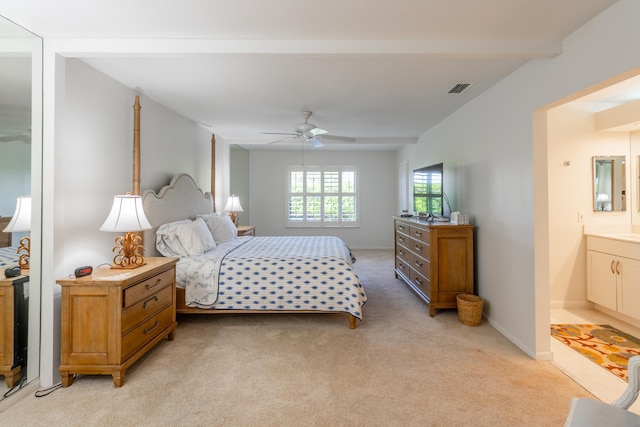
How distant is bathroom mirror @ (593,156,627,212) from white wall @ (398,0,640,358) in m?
0.60

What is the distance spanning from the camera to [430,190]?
4387 millimetres

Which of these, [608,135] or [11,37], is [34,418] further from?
[608,135]

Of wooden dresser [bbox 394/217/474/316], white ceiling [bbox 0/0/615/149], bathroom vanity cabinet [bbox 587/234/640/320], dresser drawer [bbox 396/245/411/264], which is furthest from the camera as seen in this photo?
dresser drawer [bbox 396/245/411/264]

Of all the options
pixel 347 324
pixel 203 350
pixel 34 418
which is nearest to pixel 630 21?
pixel 347 324

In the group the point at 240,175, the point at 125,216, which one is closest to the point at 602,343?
the point at 125,216

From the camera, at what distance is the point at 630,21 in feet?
5.65

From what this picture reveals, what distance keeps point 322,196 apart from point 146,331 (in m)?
5.76

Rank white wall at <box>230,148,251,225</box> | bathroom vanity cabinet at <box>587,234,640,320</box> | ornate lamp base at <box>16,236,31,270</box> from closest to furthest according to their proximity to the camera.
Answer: ornate lamp base at <box>16,236,31,270</box> → bathroom vanity cabinet at <box>587,234,640,320</box> → white wall at <box>230,148,251,225</box>

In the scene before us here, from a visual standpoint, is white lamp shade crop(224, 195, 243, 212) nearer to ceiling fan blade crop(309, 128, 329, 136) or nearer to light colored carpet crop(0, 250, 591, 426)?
ceiling fan blade crop(309, 128, 329, 136)

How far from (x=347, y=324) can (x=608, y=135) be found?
3803 mm

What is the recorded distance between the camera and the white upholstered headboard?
3354 mm

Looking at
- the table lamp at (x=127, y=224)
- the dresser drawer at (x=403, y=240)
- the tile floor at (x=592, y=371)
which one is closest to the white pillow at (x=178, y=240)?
the table lamp at (x=127, y=224)

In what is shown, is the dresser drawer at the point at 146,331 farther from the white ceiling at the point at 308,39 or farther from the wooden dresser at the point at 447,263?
the wooden dresser at the point at 447,263

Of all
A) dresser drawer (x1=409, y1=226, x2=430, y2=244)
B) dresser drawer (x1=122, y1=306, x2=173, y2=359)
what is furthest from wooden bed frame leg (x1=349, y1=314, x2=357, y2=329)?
dresser drawer (x1=122, y1=306, x2=173, y2=359)
